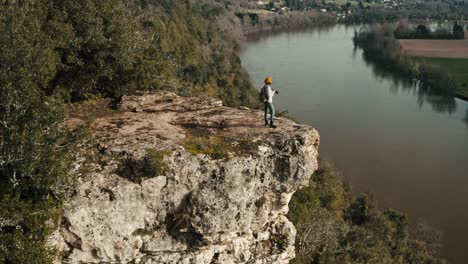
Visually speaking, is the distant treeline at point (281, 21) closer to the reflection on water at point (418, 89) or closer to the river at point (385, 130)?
the river at point (385, 130)

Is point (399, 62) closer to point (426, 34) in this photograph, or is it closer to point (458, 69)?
point (458, 69)

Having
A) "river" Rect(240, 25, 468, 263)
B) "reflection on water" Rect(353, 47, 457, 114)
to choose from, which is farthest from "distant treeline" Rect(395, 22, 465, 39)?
"river" Rect(240, 25, 468, 263)

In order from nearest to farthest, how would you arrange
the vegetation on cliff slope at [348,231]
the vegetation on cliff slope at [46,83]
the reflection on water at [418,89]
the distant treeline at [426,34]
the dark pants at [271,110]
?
the vegetation on cliff slope at [46,83], the dark pants at [271,110], the vegetation on cliff slope at [348,231], the reflection on water at [418,89], the distant treeline at [426,34]

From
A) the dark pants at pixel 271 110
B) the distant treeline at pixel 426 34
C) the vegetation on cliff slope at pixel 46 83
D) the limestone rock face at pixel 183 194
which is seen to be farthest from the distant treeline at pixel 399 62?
the limestone rock face at pixel 183 194

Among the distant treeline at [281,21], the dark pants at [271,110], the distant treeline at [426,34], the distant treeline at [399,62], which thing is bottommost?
the distant treeline at [399,62]

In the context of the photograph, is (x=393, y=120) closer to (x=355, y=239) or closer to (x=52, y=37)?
(x=355, y=239)

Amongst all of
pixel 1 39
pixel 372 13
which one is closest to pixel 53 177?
→ pixel 1 39
